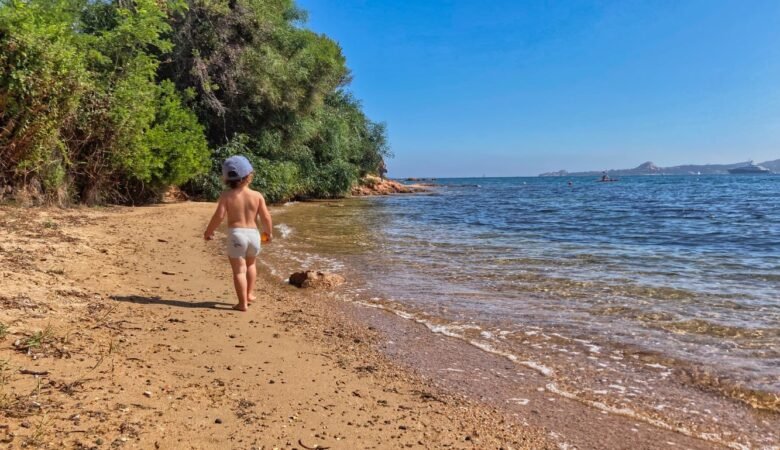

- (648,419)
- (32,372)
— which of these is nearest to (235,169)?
(32,372)

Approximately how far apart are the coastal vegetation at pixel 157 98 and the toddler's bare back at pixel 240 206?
685 cm

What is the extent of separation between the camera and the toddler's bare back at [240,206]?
216 inches

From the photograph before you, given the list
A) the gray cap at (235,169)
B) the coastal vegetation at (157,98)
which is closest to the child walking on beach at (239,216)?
the gray cap at (235,169)

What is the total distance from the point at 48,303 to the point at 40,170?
8.60 m

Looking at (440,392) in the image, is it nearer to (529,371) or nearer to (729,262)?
(529,371)

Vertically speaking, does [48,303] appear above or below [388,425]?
above

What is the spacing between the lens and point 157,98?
56.4 ft

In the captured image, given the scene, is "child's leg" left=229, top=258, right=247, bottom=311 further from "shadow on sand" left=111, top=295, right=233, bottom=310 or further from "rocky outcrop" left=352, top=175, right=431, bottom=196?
"rocky outcrop" left=352, top=175, right=431, bottom=196

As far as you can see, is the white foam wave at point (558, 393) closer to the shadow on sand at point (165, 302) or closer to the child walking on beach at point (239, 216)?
the child walking on beach at point (239, 216)

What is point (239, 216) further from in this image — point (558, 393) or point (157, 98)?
point (157, 98)

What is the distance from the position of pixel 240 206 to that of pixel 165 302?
129cm

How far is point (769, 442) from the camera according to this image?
3.05 m

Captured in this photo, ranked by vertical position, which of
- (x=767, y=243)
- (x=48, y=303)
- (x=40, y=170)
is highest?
(x=40, y=170)

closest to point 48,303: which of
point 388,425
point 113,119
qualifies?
point 388,425
